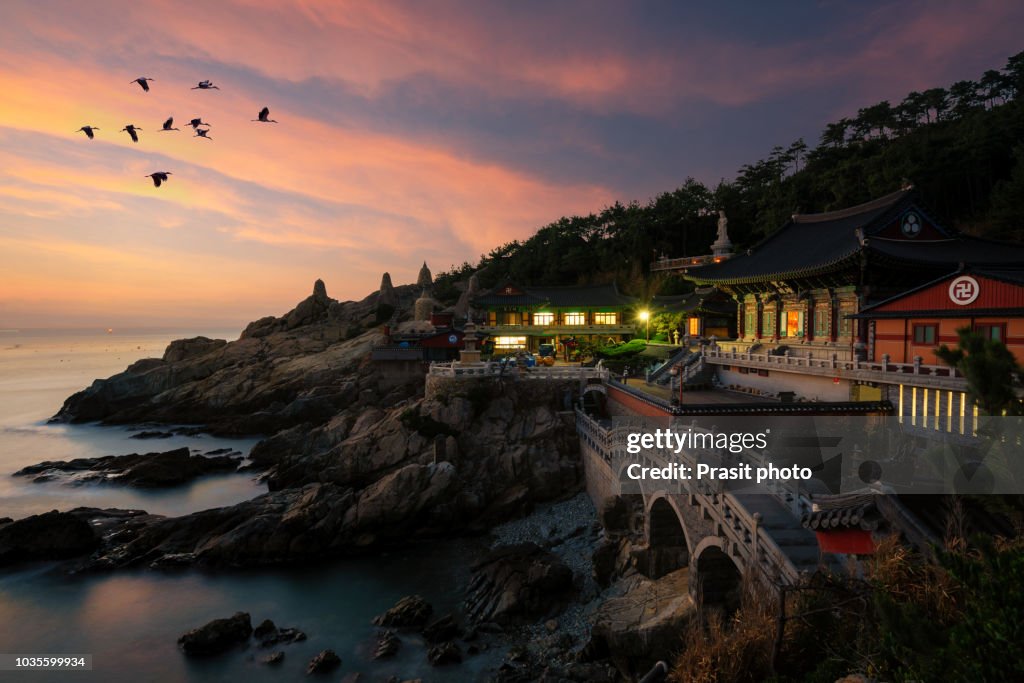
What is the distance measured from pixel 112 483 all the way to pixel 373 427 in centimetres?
2422

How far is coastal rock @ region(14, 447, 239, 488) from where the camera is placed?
1738 inches

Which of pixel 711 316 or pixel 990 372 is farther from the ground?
pixel 711 316

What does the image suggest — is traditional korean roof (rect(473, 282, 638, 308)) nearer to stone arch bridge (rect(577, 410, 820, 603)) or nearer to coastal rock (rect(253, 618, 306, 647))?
stone arch bridge (rect(577, 410, 820, 603))

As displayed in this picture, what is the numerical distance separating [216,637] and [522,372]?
2575 cm

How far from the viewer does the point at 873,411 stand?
25375 millimetres

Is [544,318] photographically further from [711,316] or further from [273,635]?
[273,635]

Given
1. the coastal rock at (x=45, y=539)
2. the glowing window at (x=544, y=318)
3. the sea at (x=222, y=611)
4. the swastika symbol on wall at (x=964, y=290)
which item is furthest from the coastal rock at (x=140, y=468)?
the swastika symbol on wall at (x=964, y=290)

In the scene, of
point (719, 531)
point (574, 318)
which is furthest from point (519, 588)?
point (574, 318)

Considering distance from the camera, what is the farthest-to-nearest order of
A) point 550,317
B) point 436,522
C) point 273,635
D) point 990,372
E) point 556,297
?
point 556,297 < point 550,317 < point 436,522 < point 273,635 < point 990,372

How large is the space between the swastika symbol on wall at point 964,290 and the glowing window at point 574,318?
45017 mm

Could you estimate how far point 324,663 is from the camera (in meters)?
20.8

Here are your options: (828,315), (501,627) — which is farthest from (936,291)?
(501,627)

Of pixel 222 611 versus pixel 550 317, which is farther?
pixel 550 317

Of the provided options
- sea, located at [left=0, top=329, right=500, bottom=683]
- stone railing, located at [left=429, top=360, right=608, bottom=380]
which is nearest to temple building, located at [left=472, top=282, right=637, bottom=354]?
stone railing, located at [left=429, top=360, right=608, bottom=380]
